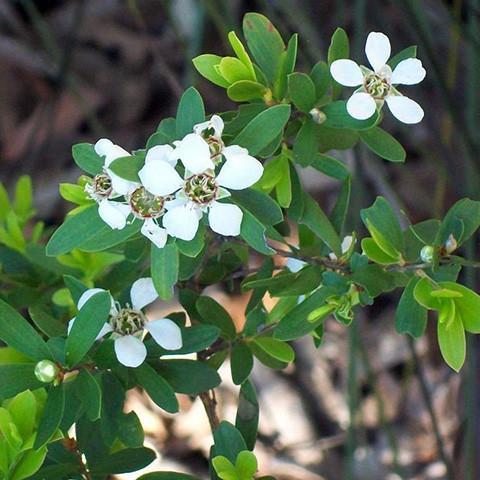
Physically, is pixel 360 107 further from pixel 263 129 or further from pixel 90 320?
pixel 90 320

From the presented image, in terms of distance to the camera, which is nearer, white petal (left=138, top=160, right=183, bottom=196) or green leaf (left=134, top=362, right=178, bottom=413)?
white petal (left=138, top=160, right=183, bottom=196)

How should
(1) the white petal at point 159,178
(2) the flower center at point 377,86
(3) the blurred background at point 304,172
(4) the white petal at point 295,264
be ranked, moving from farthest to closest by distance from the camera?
(3) the blurred background at point 304,172, (4) the white petal at point 295,264, (2) the flower center at point 377,86, (1) the white petal at point 159,178

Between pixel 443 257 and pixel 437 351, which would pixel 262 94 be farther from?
pixel 437 351

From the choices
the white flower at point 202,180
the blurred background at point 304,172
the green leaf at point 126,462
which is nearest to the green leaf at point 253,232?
the white flower at point 202,180

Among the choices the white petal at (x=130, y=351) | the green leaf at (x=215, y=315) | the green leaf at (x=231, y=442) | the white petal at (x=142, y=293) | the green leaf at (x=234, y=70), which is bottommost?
the green leaf at (x=231, y=442)

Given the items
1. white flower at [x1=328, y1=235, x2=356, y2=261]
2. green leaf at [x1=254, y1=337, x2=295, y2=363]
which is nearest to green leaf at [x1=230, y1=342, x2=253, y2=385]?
green leaf at [x1=254, y1=337, x2=295, y2=363]

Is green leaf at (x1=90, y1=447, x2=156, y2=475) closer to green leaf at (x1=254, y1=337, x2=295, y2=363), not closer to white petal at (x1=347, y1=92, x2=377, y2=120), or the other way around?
green leaf at (x1=254, y1=337, x2=295, y2=363)

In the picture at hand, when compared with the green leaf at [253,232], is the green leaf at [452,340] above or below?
below

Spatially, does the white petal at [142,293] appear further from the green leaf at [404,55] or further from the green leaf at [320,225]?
the green leaf at [404,55]
